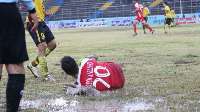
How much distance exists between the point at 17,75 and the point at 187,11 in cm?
4358

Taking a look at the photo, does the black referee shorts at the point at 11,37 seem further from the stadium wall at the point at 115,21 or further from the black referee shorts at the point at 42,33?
the stadium wall at the point at 115,21

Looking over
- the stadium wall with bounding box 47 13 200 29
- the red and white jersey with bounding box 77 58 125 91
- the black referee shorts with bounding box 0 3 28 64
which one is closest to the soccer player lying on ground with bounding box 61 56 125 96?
the red and white jersey with bounding box 77 58 125 91

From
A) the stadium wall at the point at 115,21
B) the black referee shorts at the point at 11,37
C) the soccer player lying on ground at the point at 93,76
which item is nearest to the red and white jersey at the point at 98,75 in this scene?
the soccer player lying on ground at the point at 93,76

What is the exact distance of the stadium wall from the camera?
47.7 metres

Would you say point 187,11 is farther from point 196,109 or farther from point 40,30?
point 196,109

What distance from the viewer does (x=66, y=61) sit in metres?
8.34

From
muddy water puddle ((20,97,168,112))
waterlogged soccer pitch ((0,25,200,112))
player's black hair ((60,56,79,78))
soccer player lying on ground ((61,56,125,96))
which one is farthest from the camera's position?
player's black hair ((60,56,79,78))

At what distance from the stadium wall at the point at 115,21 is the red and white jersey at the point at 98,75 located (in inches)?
1514

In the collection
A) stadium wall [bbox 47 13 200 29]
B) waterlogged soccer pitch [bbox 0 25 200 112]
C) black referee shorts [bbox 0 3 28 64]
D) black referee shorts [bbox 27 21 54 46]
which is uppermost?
black referee shorts [bbox 0 3 28 64]

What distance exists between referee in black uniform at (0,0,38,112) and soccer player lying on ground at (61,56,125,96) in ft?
6.77

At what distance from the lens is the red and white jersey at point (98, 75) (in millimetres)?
8109

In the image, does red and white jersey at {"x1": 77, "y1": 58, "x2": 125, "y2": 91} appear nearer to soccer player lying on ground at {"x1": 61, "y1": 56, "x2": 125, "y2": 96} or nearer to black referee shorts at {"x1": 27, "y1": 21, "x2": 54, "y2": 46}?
soccer player lying on ground at {"x1": 61, "y1": 56, "x2": 125, "y2": 96}

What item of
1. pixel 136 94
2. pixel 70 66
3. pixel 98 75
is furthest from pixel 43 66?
pixel 136 94

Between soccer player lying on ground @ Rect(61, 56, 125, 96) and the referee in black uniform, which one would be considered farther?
soccer player lying on ground @ Rect(61, 56, 125, 96)
